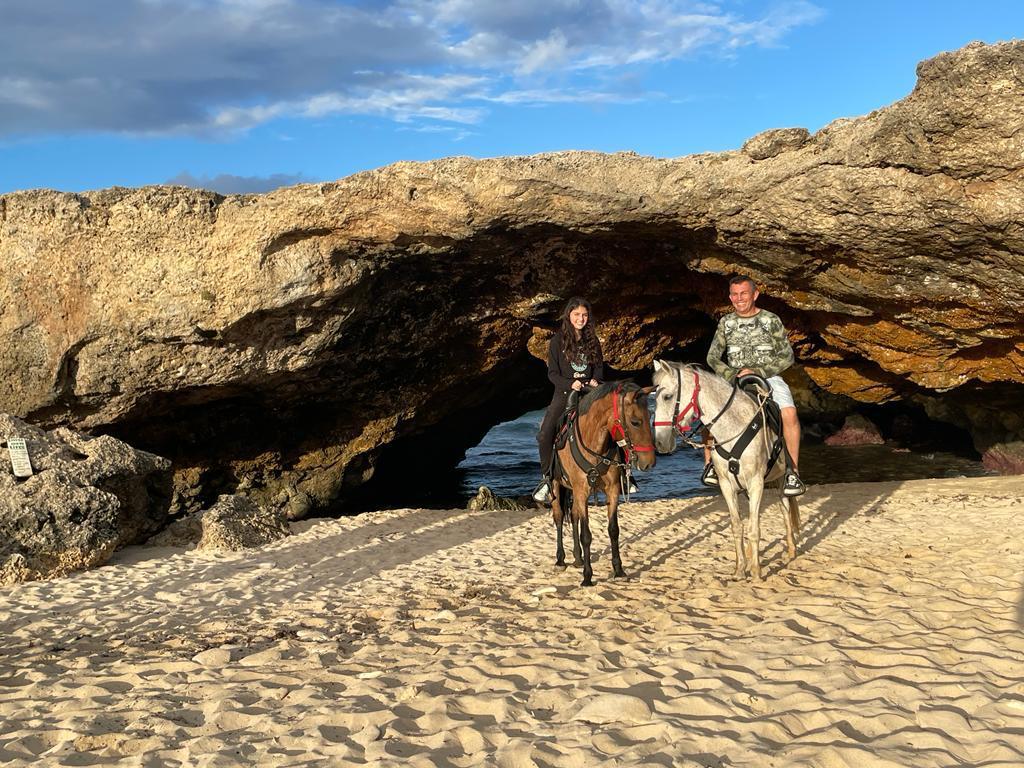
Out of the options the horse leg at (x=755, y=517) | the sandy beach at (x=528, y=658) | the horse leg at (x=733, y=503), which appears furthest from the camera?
the horse leg at (x=733, y=503)

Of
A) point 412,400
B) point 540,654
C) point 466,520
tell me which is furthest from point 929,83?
point 412,400

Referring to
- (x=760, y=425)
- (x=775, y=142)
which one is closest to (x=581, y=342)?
(x=760, y=425)

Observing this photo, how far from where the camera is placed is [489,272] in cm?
1327

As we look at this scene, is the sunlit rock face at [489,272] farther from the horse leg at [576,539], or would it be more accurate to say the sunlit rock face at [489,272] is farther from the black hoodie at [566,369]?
the horse leg at [576,539]

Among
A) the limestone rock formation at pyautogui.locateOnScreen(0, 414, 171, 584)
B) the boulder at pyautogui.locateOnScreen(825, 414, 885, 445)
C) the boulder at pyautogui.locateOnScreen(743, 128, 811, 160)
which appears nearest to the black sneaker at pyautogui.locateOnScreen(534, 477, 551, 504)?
the boulder at pyautogui.locateOnScreen(743, 128, 811, 160)

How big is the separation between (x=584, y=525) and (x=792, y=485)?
2.41m

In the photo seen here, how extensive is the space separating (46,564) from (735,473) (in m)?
8.39

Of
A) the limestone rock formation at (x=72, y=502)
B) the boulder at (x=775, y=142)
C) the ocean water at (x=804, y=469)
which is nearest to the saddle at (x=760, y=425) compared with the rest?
the boulder at (x=775, y=142)

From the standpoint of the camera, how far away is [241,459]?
52.5 ft

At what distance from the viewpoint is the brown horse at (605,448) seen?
25.5ft

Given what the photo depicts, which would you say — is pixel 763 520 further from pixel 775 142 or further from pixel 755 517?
pixel 775 142

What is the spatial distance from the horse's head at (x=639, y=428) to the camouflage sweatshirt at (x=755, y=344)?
1695 millimetres

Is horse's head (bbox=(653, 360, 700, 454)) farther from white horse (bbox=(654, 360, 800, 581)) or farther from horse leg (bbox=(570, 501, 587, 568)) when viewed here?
horse leg (bbox=(570, 501, 587, 568))

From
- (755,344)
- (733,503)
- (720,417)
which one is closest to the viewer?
(720,417)
